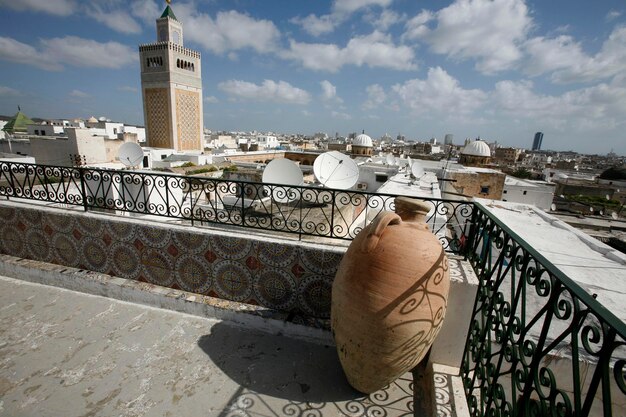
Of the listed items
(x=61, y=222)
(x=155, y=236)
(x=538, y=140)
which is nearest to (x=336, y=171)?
(x=155, y=236)

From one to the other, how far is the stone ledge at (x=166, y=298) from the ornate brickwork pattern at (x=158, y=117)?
94.8 feet

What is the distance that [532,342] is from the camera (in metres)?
1.34

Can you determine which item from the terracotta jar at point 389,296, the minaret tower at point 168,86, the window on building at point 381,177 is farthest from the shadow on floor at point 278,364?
the minaret tower at point 168,86

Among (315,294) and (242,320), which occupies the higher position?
(315,294)

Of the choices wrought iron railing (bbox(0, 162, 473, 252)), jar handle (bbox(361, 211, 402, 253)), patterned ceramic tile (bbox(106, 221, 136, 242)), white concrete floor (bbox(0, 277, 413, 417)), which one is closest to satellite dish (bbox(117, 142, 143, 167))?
wrought iron railing (bbox(0, 162, 473, 252))

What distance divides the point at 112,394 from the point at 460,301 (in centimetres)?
274

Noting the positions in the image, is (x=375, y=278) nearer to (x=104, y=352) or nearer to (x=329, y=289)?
(x=329, y=289)

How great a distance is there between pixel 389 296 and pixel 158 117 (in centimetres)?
3323

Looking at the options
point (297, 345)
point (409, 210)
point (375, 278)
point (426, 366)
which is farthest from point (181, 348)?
point (409, 210)

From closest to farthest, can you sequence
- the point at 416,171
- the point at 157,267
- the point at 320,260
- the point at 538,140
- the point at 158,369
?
1. the point at 158,369
2. the point at 320,260
3. the point at 157,267
4. the point at 416,171
5. the point at 538,140

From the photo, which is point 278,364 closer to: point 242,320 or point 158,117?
point 242,320

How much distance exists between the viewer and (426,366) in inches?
99.5

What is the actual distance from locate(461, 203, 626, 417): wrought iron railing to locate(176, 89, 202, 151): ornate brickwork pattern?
3228cm

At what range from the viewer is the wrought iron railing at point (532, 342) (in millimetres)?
978
